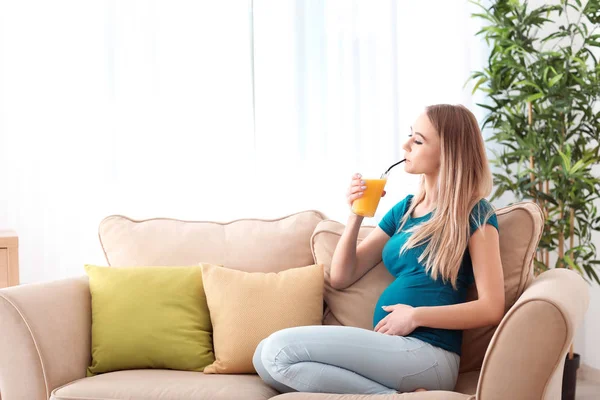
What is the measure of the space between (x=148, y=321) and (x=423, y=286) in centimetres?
86

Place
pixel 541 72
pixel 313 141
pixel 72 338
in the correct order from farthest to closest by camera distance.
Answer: pixel 313 141
pixel 541 72
pixel 72 338

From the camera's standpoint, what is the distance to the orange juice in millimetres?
1980

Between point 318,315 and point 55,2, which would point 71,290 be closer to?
point 318,315

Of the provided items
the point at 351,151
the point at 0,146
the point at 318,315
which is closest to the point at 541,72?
the point at 351,151

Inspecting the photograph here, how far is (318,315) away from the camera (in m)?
2.17

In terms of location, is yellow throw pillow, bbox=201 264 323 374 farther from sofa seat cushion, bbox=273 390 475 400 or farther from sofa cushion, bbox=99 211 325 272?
sofa seat cushion, bbox=273 390 475 400

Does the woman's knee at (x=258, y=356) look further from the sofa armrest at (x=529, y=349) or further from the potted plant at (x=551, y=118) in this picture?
the potted plant at (x=551, y=118)

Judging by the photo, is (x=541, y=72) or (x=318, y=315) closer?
(x=318, y=315)

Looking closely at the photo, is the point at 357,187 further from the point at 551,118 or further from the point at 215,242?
the point at 551,118

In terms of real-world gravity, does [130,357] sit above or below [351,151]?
below

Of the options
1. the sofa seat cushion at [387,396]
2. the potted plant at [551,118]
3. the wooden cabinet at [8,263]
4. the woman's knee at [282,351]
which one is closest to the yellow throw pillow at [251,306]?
the woman's knee at [282,351]

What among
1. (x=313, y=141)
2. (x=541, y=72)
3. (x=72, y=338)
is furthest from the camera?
(x=313, y=141)

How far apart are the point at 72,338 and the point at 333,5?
2086mm

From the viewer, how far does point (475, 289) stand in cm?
205
